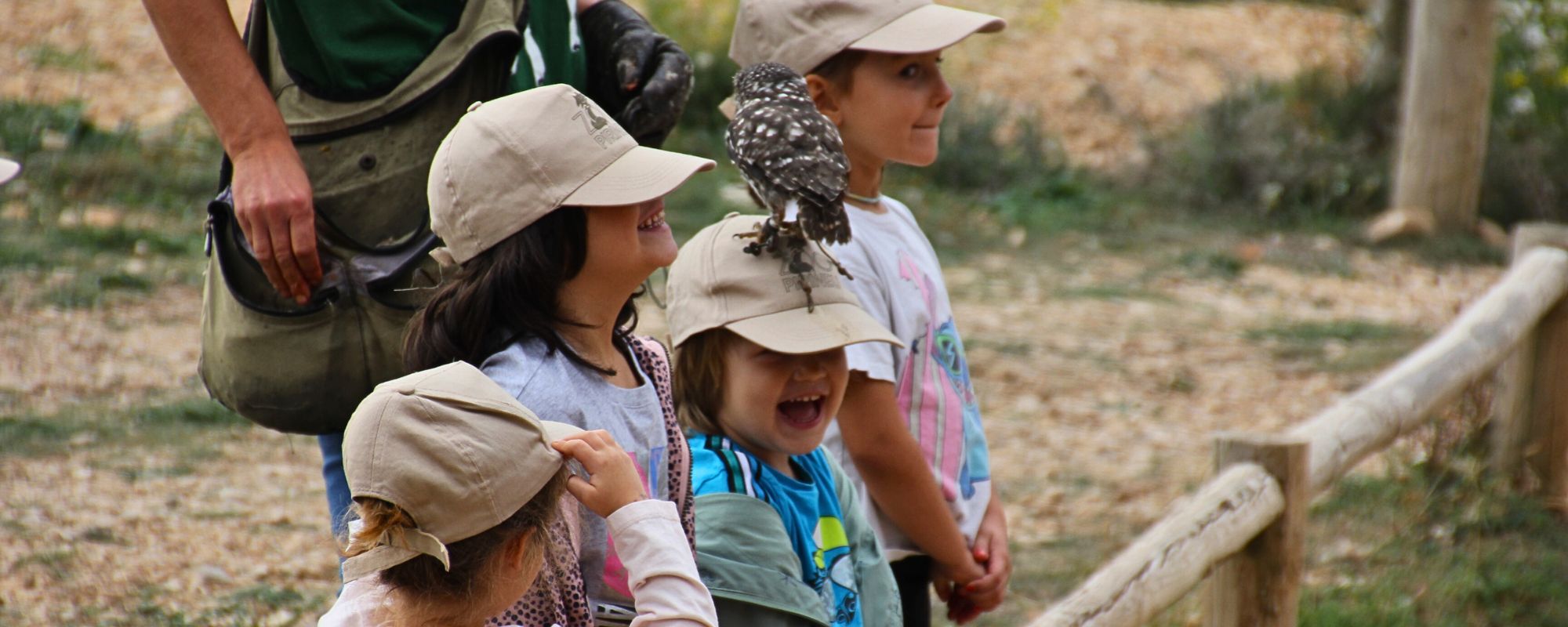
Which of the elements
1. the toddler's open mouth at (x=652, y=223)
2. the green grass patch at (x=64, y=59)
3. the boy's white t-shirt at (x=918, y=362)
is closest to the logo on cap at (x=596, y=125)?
the toddler's open mouth at (x=652, y=223)

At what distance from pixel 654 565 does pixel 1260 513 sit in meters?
2.03

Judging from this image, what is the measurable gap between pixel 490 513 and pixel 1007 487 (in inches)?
155

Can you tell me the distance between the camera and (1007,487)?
17.4 ft

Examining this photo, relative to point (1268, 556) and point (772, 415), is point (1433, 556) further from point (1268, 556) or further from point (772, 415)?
point (772, 415)

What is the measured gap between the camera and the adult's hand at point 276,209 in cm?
198

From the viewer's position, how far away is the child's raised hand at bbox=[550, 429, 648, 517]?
1.63m

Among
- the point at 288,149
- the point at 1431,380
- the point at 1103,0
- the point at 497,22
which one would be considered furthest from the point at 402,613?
the point at 1103,0

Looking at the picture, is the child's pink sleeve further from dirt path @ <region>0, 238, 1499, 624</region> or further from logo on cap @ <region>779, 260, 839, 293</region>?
dirt path @ <region>0, 238, 1499, 624</region>

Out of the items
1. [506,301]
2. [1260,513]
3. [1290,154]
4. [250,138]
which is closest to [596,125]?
[506,301]

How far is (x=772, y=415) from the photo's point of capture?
221 cm

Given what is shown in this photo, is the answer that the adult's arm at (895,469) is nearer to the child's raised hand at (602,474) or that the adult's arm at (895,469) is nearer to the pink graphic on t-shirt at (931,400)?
the pink graphic on t-shirt at (931,400)

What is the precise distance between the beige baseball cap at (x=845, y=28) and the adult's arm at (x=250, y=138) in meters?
0.92

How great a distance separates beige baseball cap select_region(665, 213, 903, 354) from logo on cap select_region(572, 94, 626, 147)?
10.3 inches

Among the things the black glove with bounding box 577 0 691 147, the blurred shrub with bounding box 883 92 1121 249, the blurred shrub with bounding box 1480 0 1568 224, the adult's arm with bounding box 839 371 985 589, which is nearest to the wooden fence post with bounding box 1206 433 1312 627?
the adult's arm with bounding box 839 371 985 589
